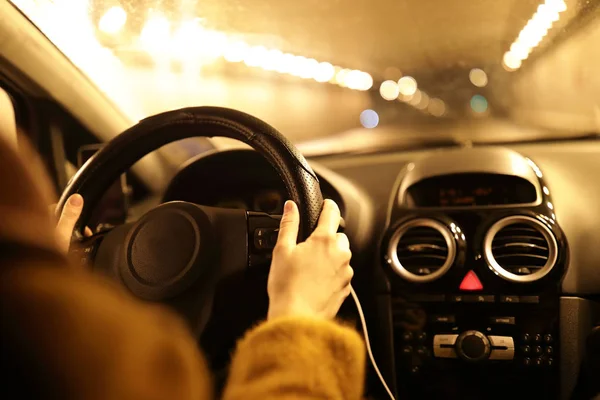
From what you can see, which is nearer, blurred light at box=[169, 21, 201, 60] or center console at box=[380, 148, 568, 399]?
center console at box=[380, 148, 568, 399]

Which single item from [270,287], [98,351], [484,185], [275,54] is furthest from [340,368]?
[275,54]

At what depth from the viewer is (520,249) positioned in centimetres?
173

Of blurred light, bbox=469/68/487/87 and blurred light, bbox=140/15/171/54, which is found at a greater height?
blurred light, bbox=140/15/171/54

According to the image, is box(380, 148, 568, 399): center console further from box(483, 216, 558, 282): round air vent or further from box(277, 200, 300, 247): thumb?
box(277, 200, 300, 247): thumb

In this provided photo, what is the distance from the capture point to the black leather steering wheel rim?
1.26 m

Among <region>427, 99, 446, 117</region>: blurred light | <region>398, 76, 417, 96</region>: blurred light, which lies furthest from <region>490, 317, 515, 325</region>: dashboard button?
<region>398, 76, 417, 96</region>: blurred light

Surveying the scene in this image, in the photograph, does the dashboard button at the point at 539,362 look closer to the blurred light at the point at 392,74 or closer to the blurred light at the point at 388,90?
the blurred light at the point at 392,74

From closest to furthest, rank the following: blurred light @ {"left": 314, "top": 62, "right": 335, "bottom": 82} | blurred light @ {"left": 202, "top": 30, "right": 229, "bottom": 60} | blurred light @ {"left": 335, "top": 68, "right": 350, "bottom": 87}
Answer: blurred light @ {"left": 202, "top": 30, "right": 229, "bottom": 60} < blurred light @ {"left": 314, "top": 62, "right": 335, "bottom": 82} < blurred light @ {"left": 335, "top": 68, "right": 350, "bottom": 87}

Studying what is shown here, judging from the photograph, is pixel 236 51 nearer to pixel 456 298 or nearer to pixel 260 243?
pixel 456 298

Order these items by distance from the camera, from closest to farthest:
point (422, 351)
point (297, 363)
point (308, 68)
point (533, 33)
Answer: point (297, 363), point (422, 351), point (533, 33), point (308, 68)

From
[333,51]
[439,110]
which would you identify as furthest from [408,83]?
[333,51]

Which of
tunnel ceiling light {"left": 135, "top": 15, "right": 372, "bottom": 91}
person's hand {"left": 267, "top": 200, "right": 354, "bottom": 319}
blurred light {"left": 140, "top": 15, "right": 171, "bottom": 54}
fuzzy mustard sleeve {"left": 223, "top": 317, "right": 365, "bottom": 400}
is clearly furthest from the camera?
tunnel ceiling light {"left": 135, "top": 15, "right": 372, "bottom": 91}

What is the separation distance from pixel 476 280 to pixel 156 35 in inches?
56.5

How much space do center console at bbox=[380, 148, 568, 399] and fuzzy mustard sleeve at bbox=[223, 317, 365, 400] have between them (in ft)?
2.31
